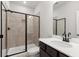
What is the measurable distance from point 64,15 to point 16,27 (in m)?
2.57

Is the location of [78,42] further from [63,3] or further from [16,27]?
[16,27]

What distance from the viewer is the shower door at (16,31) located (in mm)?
3779

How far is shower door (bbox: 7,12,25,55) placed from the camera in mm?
3779

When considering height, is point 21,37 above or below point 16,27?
below

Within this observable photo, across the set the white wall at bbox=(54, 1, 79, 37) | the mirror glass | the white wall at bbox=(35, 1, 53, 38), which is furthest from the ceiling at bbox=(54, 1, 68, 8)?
the mirror glass

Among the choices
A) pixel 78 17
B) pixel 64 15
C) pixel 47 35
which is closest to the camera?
pixel 78 17

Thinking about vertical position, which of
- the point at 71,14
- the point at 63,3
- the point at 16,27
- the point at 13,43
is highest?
the point at 63,3

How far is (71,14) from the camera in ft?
6.86

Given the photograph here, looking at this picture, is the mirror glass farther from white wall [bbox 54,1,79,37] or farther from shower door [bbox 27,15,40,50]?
shower door [bbox 27,15,40,50]

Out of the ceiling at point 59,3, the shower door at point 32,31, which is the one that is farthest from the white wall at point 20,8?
the ceiling at point 59,3

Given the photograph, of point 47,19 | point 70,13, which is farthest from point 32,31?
Answer: point 70,13

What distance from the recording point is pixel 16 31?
4.03 meters

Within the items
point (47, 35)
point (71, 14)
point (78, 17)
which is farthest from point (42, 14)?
point (78, 17)

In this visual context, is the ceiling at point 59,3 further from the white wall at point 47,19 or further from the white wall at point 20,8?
the white wall at point 20,8
